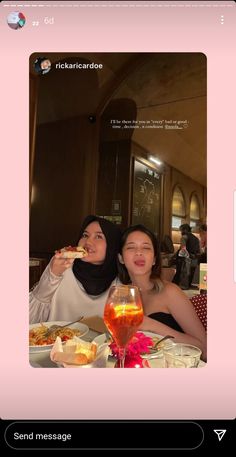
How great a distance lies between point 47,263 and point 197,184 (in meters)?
0.32

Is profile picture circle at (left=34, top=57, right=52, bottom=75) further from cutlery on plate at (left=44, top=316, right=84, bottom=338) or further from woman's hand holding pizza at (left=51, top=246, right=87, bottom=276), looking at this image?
cutlery on plate at (left=44, top=316, right=84, bottom=338)

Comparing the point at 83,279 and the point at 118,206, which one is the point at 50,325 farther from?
the point at 118,206

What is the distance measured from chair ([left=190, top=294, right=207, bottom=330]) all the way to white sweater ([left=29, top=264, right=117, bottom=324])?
0.58ft

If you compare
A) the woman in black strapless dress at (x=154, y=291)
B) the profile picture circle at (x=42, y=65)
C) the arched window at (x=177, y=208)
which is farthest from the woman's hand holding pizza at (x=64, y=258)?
the profile picture circle at (x=42, y=65)

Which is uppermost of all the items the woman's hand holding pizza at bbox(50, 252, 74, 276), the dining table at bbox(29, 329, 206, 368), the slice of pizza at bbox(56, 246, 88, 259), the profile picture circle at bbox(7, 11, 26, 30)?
the profile picture circle at bbox(7, 11, 26, 30)

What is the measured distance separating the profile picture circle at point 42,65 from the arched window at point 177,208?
1.09 ft

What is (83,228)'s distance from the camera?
0.53 m

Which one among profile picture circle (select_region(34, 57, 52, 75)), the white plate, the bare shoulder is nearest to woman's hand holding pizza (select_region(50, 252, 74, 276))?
the white plate

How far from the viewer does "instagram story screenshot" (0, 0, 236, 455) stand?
0.47 metres

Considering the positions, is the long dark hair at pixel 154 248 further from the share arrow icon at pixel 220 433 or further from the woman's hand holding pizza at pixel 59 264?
the share arrow icon at pixel 220 433

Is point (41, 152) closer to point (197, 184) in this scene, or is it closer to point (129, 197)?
point (129, 197)

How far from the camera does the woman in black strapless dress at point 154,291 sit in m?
0.55

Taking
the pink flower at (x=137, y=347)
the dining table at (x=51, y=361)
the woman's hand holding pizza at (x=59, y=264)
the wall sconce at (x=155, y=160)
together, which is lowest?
the dining table at (x=51, y=361)

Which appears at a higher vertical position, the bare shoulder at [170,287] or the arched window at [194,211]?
the arched window at [194,211]
